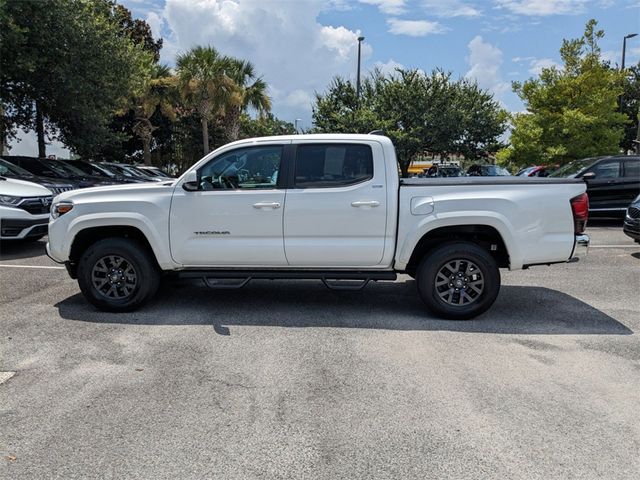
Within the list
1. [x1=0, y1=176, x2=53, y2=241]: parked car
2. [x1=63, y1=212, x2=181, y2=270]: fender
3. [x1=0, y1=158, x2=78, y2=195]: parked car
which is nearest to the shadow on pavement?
[x1=0, y1=176, x2=53, y2=241]: parked car

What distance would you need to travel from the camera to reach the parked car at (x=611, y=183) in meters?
12.2

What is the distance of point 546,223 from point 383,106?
23.0 m

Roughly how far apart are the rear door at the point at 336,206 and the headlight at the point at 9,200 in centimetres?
617

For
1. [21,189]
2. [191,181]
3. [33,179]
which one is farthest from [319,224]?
[33,179]

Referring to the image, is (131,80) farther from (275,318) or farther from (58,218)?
(275,318)

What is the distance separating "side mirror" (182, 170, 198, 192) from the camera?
5.67 m

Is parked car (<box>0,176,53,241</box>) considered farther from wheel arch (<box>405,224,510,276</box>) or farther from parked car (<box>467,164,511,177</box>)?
parked car (<box>467,164,511,177</box>)

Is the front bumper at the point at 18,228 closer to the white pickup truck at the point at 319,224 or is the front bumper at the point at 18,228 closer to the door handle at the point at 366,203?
the white pickup truck at the point at 319,224

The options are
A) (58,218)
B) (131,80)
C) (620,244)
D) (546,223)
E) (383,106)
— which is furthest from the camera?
(383,106)

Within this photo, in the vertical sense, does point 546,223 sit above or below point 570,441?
above

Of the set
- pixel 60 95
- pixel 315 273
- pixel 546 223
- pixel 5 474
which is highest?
pixel 60 95

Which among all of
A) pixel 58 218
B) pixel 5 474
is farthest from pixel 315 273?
pixel 5 474

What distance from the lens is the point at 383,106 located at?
2750 cm

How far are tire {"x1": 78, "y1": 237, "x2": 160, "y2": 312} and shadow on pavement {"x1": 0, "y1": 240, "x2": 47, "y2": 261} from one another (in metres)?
4.15
